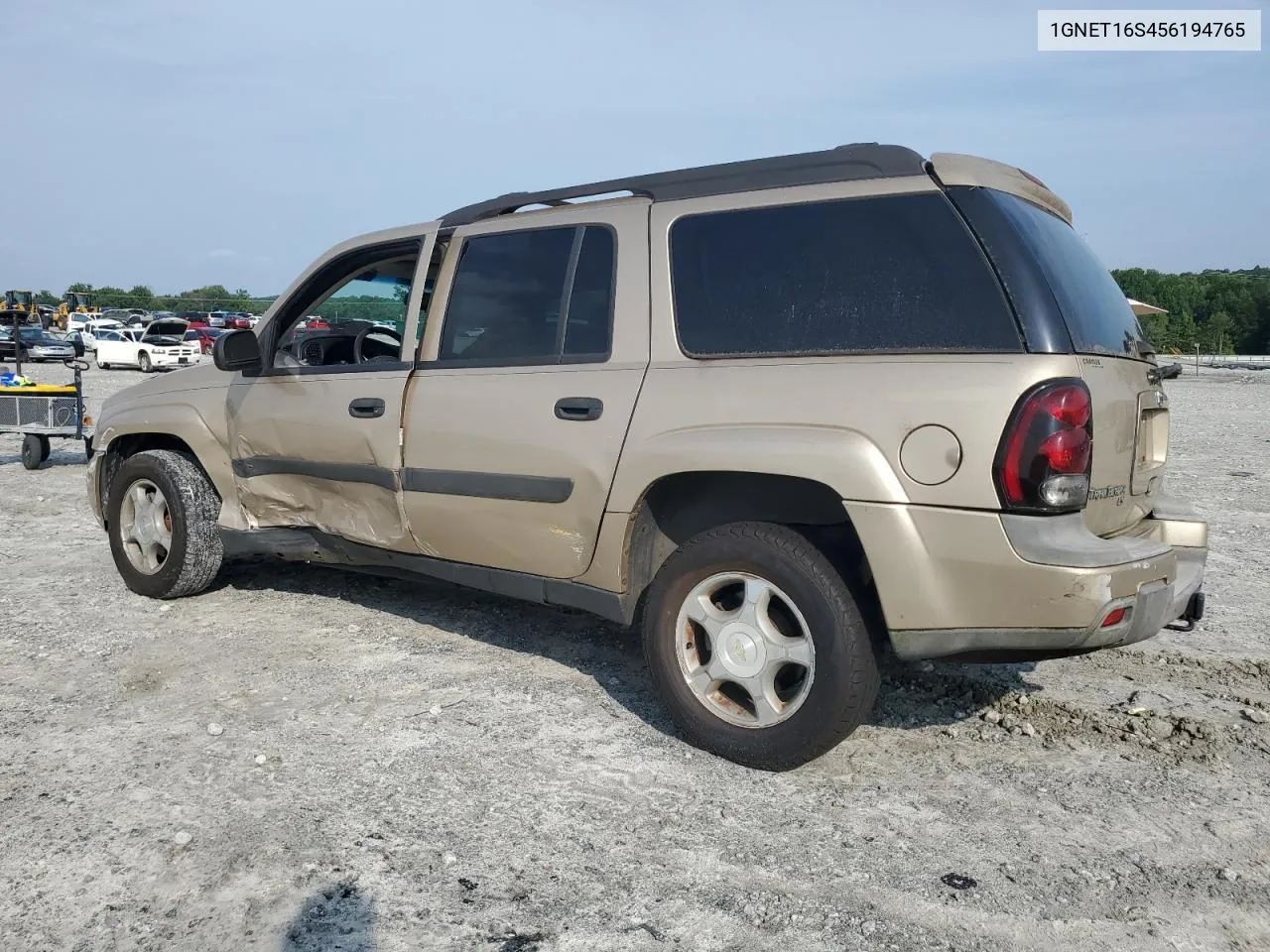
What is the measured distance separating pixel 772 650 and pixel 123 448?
425 cm

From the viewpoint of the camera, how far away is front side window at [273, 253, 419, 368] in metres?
5.00

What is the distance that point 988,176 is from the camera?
10.5ft

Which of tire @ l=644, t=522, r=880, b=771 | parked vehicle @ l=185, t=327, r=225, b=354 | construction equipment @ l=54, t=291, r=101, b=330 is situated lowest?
tire @ l=644, t=522, r=880, b=771

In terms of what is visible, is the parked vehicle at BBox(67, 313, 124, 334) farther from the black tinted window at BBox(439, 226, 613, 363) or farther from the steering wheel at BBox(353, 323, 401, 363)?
the black tinted window at BBox(439, 226, 613, 363)

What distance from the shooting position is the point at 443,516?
4.17m

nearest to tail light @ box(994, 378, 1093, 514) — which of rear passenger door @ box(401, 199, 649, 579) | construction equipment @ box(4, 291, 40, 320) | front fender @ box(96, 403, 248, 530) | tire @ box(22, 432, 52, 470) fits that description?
rear passenger door @ box(401, 199, 649, 579)

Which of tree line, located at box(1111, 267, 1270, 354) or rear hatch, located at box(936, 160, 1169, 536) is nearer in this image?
rear hatch, located at box(936, 160, 1169, 536)

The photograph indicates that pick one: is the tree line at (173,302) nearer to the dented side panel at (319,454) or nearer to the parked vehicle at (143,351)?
the parked vehicle at (143,351)

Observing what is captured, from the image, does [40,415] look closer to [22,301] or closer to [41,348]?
[22,301]

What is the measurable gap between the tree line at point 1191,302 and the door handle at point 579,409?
2052 inches

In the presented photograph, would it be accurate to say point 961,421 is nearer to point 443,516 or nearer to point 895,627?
point 895,627

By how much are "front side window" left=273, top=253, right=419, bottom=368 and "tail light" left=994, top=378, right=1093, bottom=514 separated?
3.05m

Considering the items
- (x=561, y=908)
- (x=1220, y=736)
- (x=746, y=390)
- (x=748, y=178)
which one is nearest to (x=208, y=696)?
(x=561, y=908)

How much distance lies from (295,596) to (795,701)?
335 cm
